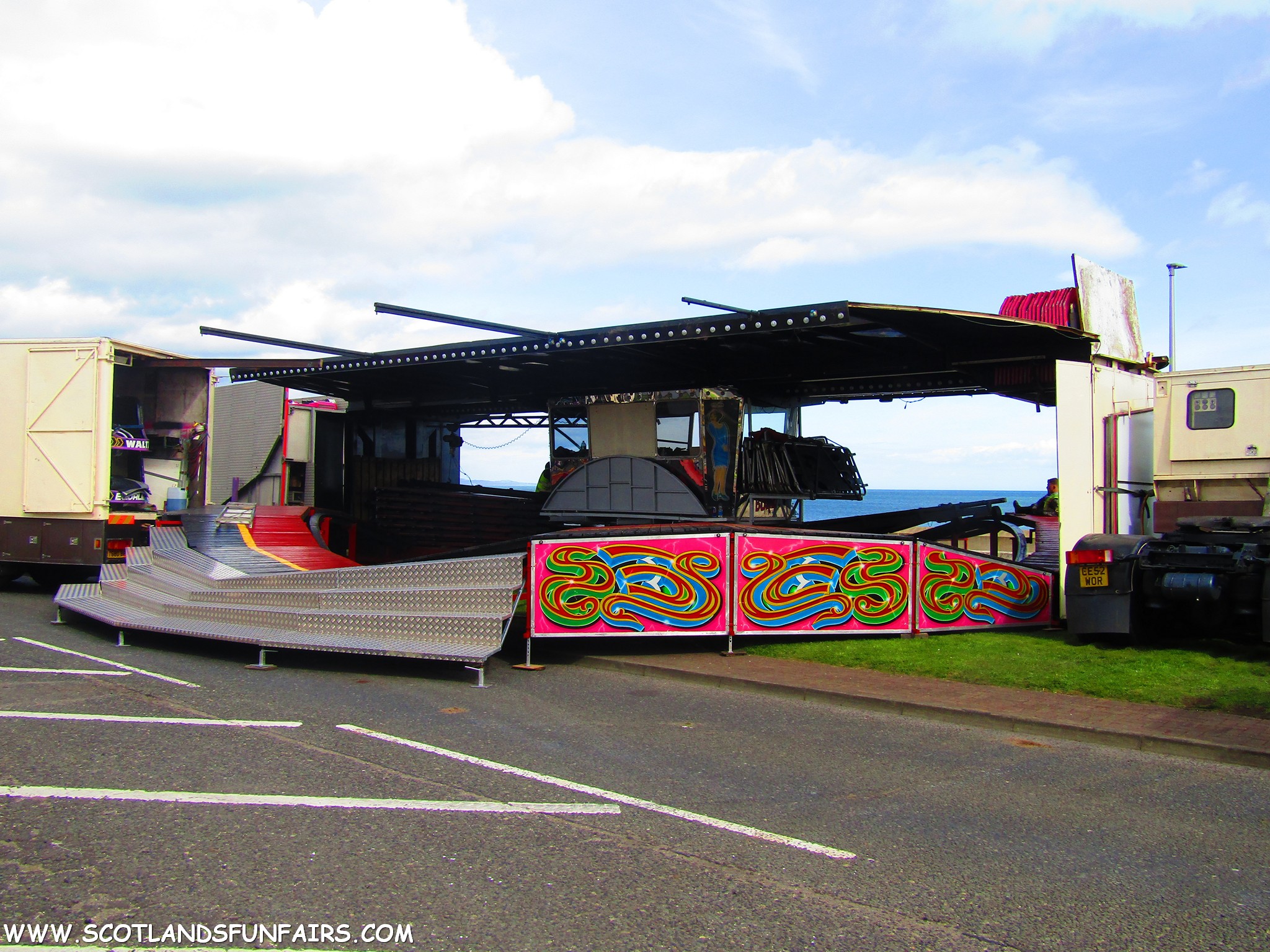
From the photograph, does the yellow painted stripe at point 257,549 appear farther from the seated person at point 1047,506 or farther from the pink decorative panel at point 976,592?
the seated person at point 1047,506

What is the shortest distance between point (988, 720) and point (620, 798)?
3.57m

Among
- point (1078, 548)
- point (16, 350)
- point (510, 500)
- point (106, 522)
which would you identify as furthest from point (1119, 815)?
point (16, 350)

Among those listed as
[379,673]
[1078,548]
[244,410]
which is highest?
[244,410]

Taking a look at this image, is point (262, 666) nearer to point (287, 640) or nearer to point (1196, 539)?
point (287, 640)

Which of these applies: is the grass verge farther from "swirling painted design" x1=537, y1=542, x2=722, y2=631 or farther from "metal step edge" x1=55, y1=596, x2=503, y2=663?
"metal step edge" x1=55, y1=596, x2=503, y2=663

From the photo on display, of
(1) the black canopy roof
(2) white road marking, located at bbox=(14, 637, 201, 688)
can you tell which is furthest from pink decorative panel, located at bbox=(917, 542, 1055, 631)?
(2) white road marking, located at bbox=(14, 637, 201, 688)

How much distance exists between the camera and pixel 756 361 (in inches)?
651

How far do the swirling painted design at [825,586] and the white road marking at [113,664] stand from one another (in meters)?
5.65

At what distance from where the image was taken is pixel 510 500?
18.2m

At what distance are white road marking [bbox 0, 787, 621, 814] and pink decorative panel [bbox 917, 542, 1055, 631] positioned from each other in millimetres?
6844

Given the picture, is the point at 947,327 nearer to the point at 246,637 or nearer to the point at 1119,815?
the point at 1119,815

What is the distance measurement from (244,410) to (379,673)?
46.6ft

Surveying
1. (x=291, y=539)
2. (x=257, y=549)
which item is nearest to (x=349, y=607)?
(x=257, y=549)

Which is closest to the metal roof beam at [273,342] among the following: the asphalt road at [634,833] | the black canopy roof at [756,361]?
the black canopy roof at [756,361]
